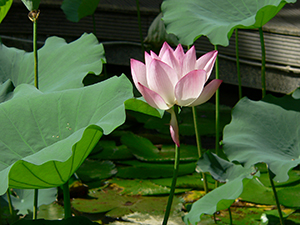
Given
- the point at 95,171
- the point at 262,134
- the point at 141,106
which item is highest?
the point at 141,106

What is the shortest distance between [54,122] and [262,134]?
65 centimetres

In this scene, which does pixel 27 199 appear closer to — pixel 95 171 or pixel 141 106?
pixel 95 171

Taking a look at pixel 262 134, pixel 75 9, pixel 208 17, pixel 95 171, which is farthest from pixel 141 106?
pixel 75 9

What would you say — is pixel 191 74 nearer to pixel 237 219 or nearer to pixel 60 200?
pixel 237 219

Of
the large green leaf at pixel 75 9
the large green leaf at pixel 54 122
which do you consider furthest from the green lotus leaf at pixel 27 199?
the large green leaf at pixel 75 9

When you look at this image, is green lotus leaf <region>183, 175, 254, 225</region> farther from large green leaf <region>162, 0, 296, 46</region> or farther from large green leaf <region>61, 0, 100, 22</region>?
large green leaf <region>61, 0, 100, 22</region>

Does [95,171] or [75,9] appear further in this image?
[75,9]

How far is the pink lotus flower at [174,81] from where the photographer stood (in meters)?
0.44

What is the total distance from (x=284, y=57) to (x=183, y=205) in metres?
1.27

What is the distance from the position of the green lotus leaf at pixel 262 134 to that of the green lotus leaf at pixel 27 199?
1.91 ft

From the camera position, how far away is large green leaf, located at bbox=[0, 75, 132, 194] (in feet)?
1.71

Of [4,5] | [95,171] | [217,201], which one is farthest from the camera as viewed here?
[95,171]

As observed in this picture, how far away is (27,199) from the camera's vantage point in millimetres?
1090

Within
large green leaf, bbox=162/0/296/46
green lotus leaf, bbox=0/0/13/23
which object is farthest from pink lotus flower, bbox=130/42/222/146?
large green leaf, bbox=162/0/296/46
